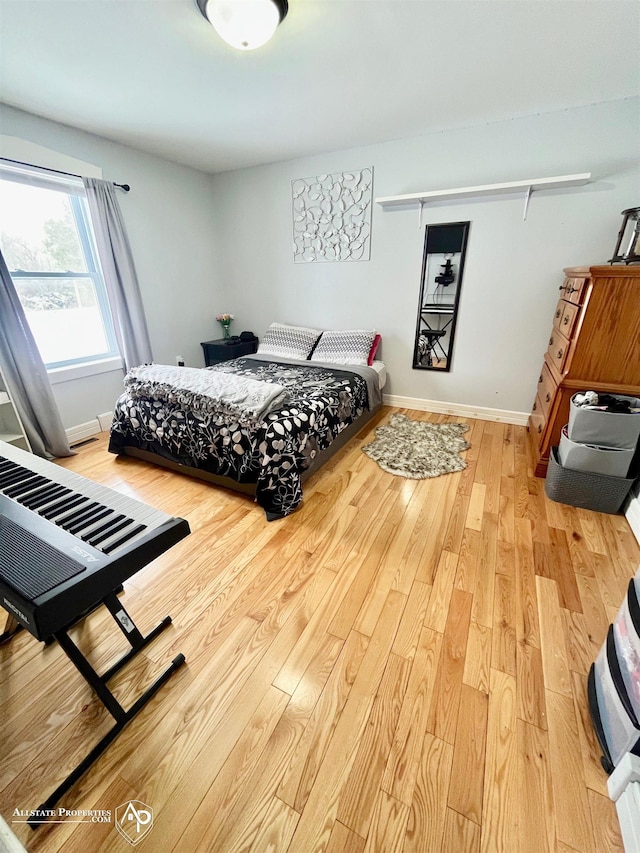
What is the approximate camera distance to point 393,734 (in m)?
1.01

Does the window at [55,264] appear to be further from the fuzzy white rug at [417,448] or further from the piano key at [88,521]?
the fuzzy white rug at [417,448]

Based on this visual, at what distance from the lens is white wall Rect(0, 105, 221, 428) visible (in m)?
2.62

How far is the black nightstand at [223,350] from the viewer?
3.84 metres

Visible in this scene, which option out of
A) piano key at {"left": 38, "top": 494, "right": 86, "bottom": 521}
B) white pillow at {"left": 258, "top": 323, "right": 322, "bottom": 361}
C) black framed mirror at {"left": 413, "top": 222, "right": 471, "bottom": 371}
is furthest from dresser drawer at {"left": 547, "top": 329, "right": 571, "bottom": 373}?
piano key at {"left": 38, "top": 494, "right": 86, "bottom": 521}

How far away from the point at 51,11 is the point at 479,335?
332 centimetres

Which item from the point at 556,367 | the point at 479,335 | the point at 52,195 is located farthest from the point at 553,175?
the point at 52,195

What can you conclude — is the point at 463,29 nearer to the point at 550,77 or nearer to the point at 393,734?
the point at 550,77

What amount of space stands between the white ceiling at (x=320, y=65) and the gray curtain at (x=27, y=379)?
127 cm

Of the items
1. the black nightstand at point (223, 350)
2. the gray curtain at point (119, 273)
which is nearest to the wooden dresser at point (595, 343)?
the black nightstand at point (223, 350)

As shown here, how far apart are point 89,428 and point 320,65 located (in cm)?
320

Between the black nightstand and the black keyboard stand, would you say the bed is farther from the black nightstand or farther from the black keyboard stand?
the black nightstand

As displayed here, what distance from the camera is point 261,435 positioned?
1.90 m

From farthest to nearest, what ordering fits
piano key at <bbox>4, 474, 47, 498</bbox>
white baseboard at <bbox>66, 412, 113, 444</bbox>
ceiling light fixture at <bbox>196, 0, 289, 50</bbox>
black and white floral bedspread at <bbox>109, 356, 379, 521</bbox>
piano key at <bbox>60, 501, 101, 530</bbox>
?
1. white baseboard at <bbox>66, 412, 113, 444</bbox>
2. black and white floral bedspread at <bbox>109, 356, 379, 521</bbox>
3. ceiling light fixture at <bbox>196, 0, 289, 50</bbox>
4. piano key at <bbox>4, 474, 47, 498</bbox>
5. piano key at <bbox>60, 501, 101, 530</bbox>

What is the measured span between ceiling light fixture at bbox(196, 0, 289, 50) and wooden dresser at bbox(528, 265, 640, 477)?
1.96 metres
